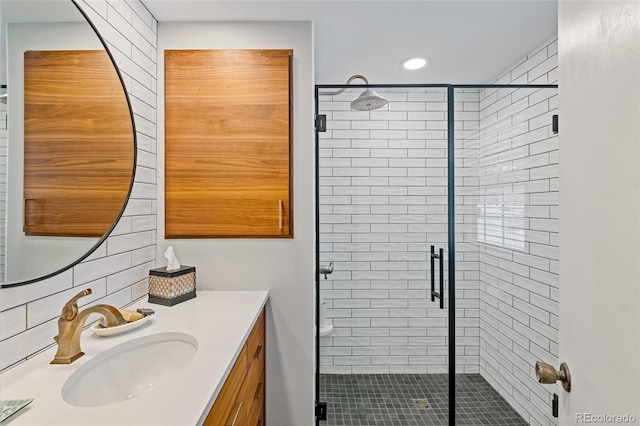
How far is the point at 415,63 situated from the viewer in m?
2.38

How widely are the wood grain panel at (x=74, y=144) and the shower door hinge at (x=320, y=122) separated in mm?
986

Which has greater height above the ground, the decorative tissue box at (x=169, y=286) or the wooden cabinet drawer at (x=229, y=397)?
the decorative tissue box at (x=169, y=286)

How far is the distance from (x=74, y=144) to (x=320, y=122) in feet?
4.03

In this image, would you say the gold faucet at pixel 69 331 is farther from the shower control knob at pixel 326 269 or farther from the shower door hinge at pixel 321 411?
the shower door hinge at pixel 321 411

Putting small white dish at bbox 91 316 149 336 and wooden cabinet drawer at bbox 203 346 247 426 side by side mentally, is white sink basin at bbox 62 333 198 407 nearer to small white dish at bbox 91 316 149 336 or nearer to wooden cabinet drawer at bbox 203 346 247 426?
small white dish at bbox 91 316 149 336

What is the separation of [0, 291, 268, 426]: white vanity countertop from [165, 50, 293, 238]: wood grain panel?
1.76ft

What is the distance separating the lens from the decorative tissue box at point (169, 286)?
155 centimetres

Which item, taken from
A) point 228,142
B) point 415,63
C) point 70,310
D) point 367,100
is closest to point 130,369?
point 70,310

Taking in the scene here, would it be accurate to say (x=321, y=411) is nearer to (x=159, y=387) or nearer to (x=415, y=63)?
(x=159, y=387)

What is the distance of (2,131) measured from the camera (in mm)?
880

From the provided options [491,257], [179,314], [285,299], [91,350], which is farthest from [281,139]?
[491,257]

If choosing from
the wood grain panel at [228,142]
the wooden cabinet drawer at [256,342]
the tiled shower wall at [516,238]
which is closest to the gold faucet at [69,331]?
the wooden cabinet drawer at [256,342]

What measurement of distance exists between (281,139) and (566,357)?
1.48m

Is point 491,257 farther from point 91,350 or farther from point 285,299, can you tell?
point 91,350
